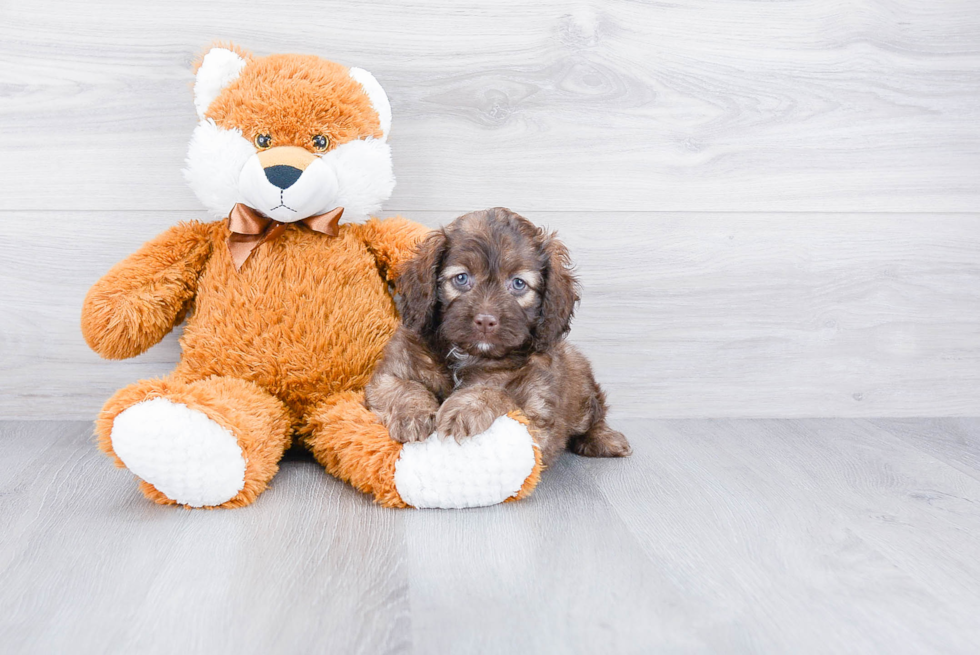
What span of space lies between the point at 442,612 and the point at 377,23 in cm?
176

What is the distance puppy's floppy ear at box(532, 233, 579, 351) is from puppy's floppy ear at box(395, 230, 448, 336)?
0.25 metres

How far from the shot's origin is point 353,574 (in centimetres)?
137

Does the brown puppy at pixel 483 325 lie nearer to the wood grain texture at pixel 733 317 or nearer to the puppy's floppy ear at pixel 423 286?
the puppy's floppy ear at pixel 423 286

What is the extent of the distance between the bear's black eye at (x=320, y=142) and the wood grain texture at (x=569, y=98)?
1.40 ft

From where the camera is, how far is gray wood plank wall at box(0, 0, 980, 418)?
2.29 m

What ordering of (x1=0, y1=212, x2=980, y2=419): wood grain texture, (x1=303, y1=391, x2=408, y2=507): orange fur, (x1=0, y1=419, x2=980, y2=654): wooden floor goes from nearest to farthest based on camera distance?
(x1=0, y1=419, x2=980, y2=654): wooden floor < (x1=303, y1=391, x2=408, y2=507): orange fur < (x1=0, y1=212, x2=980, y2=419): wood grain texture

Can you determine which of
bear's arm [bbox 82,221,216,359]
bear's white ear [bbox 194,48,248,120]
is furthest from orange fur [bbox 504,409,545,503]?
bear's white ear [bbox 194,48,248,120]

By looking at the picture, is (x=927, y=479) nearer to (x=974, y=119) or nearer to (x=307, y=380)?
(x=974, y=119)

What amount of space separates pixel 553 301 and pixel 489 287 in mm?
161

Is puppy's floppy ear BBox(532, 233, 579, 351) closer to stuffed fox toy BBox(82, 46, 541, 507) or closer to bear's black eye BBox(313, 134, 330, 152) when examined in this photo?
stuffed fox toy BBox(82, 46, 541, 507)

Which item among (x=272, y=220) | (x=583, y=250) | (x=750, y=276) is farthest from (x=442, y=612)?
(x=750, y=276)

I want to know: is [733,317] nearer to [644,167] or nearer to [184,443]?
[644,167]

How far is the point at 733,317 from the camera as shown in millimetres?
2547

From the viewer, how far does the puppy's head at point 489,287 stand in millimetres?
1771
